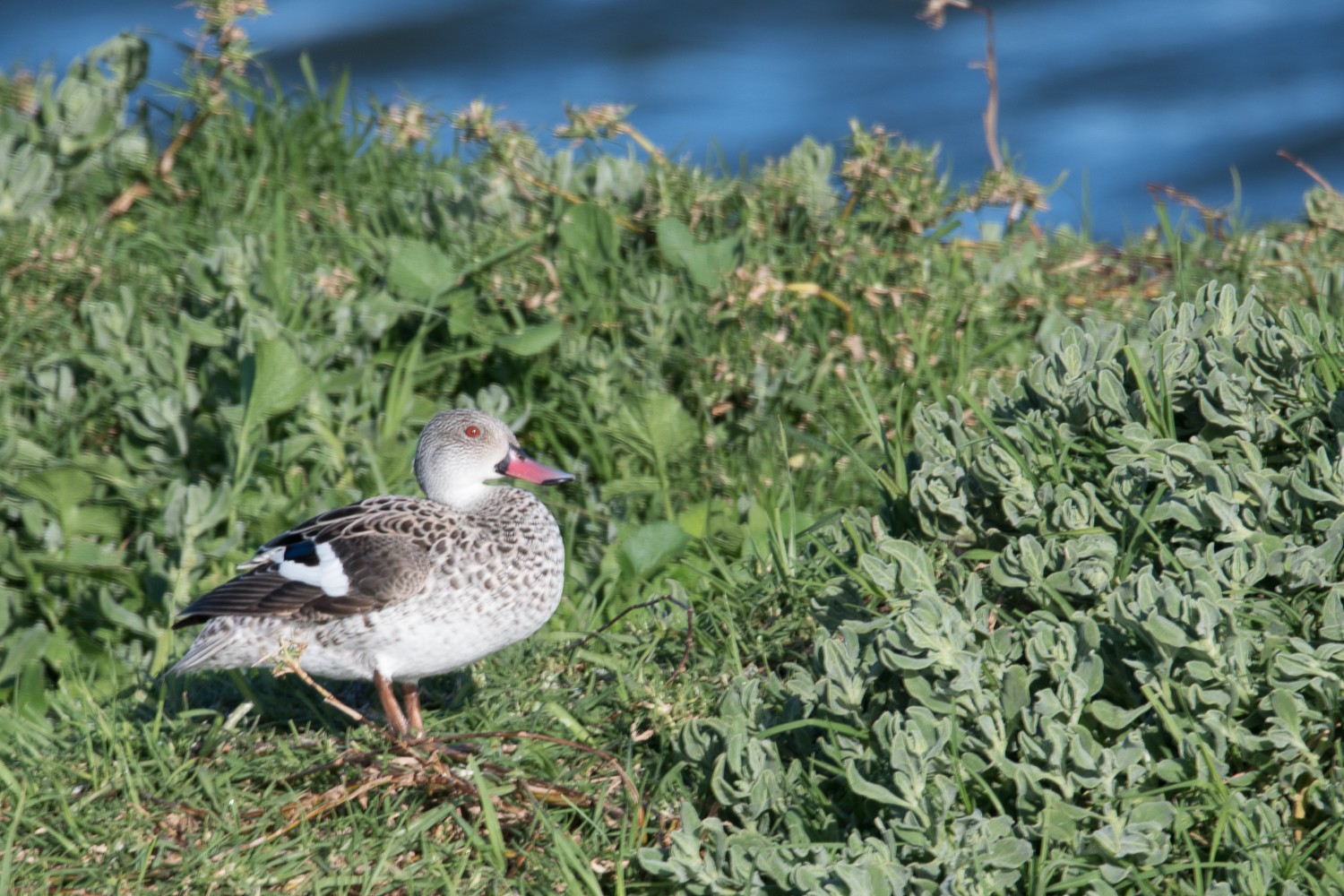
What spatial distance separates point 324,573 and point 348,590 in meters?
0.11

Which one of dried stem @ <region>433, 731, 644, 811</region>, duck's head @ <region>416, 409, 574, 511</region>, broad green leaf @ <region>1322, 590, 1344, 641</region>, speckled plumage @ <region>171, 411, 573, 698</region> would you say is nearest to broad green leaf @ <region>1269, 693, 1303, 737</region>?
broad green leaf @ <region>1322, 590, 1344, 641</region>

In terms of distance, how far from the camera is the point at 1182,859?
254 centimetres

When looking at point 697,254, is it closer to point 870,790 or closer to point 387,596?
point 387,596

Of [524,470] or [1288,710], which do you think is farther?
[524,470]

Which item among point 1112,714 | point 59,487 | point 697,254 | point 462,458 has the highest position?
point 697,254

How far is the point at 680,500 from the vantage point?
4957 mm

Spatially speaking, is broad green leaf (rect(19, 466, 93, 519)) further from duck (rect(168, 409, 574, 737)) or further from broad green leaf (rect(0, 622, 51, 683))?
duck (rect(168, 409, 574, 737))

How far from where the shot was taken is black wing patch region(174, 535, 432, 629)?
352 centimetres

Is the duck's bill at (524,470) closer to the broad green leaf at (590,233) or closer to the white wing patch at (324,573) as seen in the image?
the white wing patch at (324,573)

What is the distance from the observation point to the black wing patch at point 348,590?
3520mm

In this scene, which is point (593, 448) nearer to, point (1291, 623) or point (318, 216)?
point (318, 216)

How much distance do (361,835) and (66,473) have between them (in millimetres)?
2264

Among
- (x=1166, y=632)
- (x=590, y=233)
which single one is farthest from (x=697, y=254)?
(x=1166, y=632)

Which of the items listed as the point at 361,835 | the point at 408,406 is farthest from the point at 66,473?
the point at 361,835
